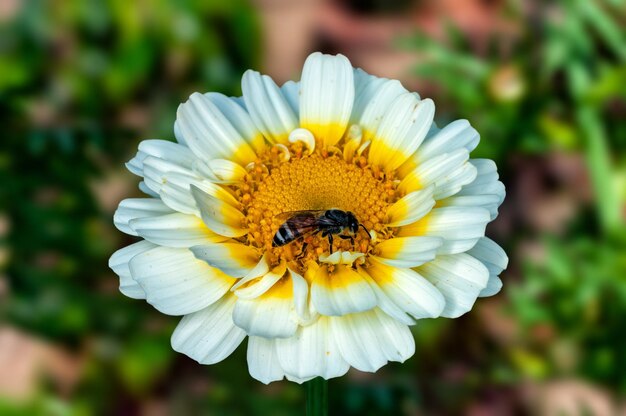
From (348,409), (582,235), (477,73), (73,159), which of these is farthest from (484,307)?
(73,159)

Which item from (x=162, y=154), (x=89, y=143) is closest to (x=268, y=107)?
(x=162, y=154)

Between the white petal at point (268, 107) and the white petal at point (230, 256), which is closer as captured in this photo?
the white petal at point (230, 256)

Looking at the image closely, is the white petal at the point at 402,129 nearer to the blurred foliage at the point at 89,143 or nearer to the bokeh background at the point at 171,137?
the bokeh background at the point at 171,137

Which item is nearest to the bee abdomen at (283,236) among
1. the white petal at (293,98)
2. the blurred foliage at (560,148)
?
the white petal at (293,98)

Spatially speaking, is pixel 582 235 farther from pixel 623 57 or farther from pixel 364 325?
pixel 364 325

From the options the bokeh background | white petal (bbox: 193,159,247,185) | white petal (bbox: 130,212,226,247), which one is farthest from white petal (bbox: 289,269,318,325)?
the bokeh background

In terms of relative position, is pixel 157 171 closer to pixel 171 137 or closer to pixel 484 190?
pixel 484 190
